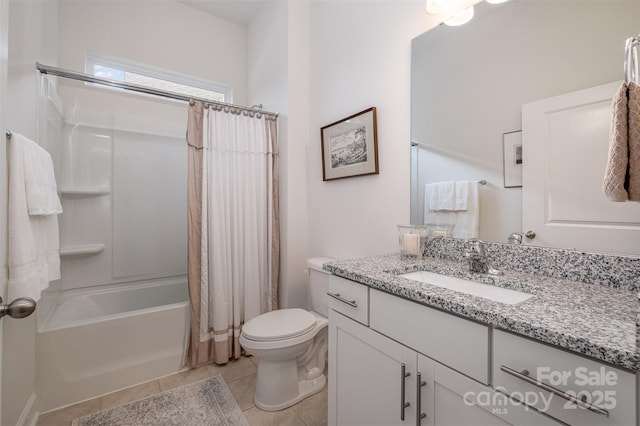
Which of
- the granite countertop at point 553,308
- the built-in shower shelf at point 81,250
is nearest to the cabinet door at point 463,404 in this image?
the granite countertop at point 553,308

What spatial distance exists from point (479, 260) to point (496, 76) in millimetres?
796

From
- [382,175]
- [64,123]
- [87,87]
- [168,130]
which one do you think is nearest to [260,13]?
[168,130]

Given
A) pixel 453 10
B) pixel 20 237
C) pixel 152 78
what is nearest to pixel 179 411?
pixel 20 237

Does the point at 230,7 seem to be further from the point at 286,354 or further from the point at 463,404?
the point at 463,404

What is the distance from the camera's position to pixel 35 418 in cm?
151

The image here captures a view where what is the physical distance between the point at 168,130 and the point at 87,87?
646 millimetres

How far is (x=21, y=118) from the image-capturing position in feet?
4.46

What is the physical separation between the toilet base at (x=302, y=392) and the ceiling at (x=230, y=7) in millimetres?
3175

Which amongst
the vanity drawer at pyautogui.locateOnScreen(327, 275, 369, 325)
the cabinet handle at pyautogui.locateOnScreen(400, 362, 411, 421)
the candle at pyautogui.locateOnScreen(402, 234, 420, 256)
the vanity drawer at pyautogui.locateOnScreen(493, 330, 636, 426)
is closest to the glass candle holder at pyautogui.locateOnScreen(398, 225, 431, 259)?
the candle at pyautogui.locateOnScreen(402, 234, 420, 256)

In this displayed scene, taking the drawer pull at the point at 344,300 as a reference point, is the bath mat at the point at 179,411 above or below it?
below

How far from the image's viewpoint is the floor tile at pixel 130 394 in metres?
1.66

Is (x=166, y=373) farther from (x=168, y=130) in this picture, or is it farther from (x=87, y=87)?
(x=87, y=87)

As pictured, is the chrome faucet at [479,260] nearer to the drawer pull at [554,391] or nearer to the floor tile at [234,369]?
the drawer pull at [554,391]

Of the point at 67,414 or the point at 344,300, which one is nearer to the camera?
the point at 344,300
